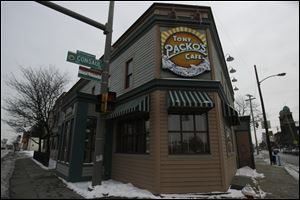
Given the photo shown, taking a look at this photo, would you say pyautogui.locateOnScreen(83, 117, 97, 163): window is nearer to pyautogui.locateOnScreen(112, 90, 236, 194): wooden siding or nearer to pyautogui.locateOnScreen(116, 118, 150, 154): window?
pyautogui.locateOnScreen(116, 118, 150, 154): window

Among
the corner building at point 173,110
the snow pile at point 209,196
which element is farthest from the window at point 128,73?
the snow pile at point 209,196

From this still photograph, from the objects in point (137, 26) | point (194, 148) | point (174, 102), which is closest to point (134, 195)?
point (194, 148)

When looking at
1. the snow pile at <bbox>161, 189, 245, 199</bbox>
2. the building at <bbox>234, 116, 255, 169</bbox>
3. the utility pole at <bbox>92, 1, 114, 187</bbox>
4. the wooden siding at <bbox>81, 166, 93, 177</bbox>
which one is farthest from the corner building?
the building at <bbox>234, 116, 255, 169</bbox>

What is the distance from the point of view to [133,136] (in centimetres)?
1012

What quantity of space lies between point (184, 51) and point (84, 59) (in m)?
4.65

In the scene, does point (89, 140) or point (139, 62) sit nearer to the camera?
point (139, 62)

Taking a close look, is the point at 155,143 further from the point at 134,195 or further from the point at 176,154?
the point at 134,195

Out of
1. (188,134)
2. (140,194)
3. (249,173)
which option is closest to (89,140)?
(140,194)

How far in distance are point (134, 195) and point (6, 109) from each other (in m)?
21.9

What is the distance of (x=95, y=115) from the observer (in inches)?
453

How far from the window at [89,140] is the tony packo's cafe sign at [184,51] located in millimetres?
5445

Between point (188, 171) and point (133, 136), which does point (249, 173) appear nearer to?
point (188, 171)

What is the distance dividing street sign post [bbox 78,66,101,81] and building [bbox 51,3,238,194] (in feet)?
5.87

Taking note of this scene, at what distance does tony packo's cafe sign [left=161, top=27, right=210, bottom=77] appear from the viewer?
30.2 ft
